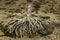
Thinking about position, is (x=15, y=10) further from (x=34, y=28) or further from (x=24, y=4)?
(x=34, y=28)

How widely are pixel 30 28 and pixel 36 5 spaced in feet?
6.95

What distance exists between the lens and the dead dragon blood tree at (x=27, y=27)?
5793 millimetres

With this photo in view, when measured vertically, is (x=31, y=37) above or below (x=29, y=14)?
below

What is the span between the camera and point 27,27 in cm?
585

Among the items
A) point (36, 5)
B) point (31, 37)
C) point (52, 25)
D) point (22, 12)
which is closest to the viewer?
point (31, 37)

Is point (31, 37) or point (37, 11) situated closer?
point (31, 37)

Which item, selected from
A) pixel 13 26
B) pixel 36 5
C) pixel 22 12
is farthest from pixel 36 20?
pixel 36 5

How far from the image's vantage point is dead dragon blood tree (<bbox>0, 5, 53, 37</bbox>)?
19.0 feet

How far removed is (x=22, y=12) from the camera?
7223mm

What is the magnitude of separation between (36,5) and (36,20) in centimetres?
187

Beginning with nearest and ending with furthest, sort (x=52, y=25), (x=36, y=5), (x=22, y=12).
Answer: (x=52, y=25) → (x=22, y=12) → (x=36, y=5)

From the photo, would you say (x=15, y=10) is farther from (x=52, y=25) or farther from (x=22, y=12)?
(x=52, y=25)

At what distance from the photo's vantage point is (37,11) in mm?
7352

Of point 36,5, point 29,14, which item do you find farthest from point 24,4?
point 29,14
